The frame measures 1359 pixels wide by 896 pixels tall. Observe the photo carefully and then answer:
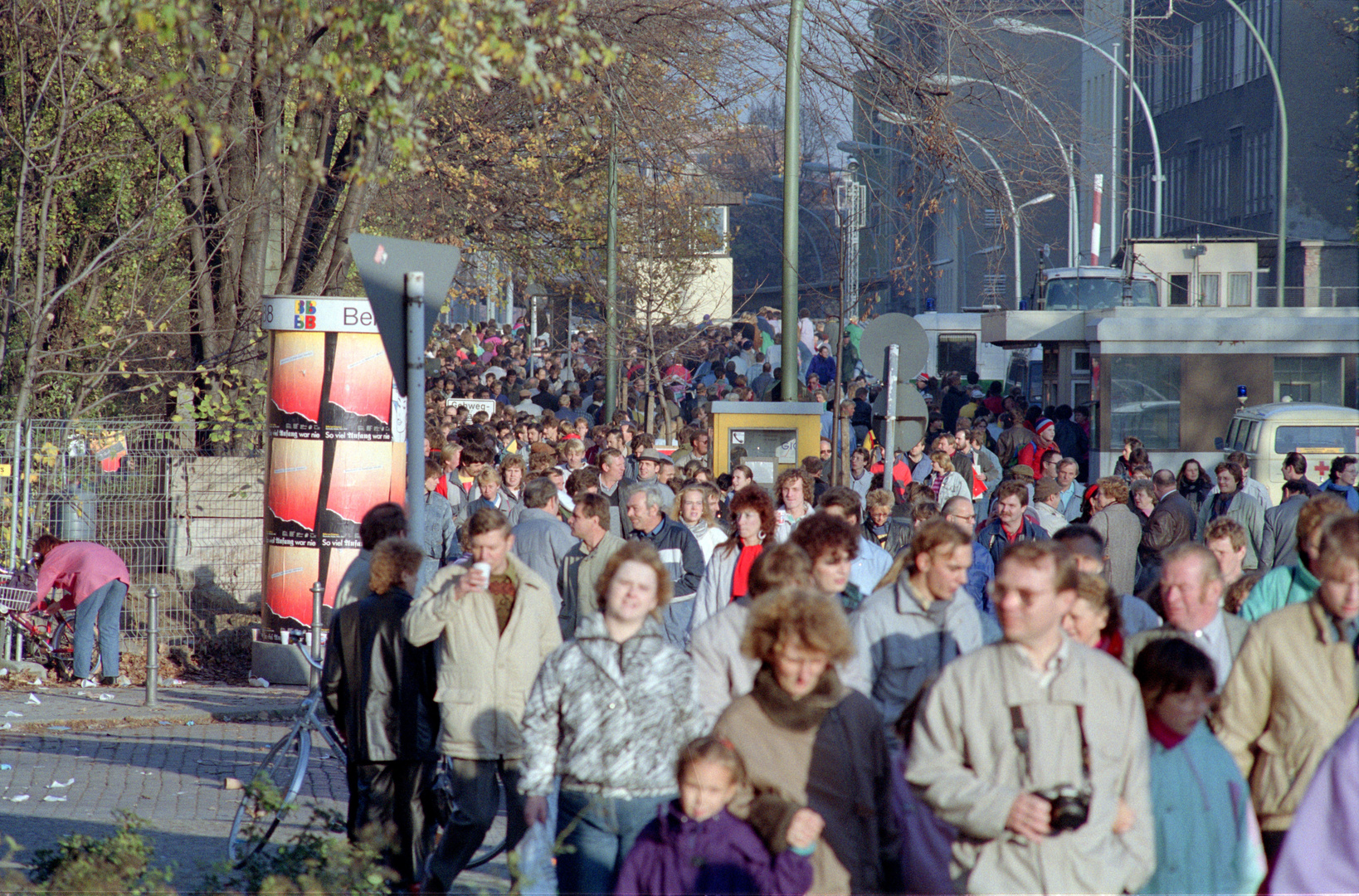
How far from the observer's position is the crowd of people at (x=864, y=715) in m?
3.95

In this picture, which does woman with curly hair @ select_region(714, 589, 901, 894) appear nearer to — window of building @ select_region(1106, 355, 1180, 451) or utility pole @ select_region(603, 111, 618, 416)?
utility pole @ select_region(603, 111, 618, 416)

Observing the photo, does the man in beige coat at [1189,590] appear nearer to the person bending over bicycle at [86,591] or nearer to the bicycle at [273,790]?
the bicycle at [273,790]

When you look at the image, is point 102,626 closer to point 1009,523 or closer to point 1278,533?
point 1009,523

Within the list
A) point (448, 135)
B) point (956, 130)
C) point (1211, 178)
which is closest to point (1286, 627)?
point (956, 130)

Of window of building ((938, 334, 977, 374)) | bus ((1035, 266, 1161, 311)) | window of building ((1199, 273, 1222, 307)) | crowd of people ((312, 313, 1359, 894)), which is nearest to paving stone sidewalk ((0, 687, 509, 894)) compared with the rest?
crowd of people ((312, 313, 1359, 894))

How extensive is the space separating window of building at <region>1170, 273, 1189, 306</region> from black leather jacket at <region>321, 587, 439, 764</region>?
28073mm

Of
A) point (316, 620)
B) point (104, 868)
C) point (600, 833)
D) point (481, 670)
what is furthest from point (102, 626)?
point (600, 833)

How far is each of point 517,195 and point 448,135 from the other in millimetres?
1599

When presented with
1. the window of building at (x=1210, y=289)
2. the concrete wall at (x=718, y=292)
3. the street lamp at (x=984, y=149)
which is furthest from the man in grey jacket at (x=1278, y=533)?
the concrete wall at (x=718, y=292)

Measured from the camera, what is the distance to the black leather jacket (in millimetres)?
6027

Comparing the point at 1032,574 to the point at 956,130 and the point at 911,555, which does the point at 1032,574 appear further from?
the point at 956,130

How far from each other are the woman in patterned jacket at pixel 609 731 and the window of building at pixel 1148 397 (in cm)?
1901

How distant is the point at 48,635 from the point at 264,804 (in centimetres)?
820

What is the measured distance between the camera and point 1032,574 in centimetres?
401
